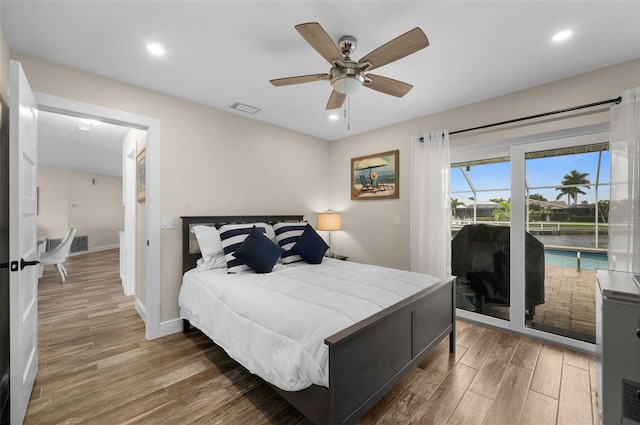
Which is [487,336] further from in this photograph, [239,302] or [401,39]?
[401,39]

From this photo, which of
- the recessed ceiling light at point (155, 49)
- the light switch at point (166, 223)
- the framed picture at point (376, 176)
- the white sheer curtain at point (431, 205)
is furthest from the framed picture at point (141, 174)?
the white sheer curtain at point (431, 205)

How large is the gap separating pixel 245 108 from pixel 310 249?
188 centimetres

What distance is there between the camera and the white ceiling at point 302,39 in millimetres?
1683

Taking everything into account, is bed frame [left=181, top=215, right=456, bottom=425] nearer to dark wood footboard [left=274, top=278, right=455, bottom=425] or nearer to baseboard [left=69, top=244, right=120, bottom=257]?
dark wood footboard [left=274, top=278, right=455, bottom=425]

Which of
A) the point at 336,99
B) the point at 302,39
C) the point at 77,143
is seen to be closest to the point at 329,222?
the point at 336,99

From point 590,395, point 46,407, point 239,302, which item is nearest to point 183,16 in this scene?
point 239,302

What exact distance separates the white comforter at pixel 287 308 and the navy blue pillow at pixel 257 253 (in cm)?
10

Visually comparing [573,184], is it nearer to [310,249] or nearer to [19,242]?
[310,249]

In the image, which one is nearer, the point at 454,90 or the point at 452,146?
the point at 454,90

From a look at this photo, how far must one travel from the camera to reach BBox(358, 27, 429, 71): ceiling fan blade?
1503 millimetres

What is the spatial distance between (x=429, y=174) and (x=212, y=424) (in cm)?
316

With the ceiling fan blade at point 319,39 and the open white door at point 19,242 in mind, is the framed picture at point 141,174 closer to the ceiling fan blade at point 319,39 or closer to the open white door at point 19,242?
the open white door at point 19,242

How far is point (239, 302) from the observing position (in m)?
1.98

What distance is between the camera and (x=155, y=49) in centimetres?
210
